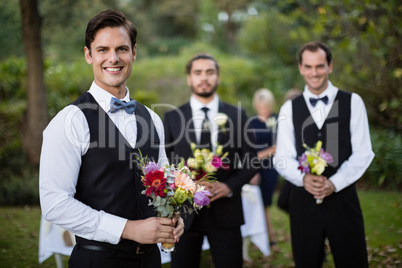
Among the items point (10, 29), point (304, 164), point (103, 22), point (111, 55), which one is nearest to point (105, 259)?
point (111, 55)

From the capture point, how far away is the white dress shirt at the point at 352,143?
3.49 metres

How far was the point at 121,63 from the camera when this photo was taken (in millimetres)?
2355

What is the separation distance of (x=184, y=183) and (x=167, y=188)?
107mm

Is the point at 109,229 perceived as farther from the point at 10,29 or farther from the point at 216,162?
the point at 10,29

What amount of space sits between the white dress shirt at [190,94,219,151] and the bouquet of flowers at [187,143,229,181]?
8.4 inches

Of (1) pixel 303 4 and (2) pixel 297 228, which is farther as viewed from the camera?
(1) pixel 303 4

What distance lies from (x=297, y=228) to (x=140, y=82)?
9.48 meters

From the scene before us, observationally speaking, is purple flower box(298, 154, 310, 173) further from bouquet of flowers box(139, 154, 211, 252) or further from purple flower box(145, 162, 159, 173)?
purple flower box(145, 162, 159, 173)

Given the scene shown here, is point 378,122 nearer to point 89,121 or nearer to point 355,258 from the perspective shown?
point 355,258

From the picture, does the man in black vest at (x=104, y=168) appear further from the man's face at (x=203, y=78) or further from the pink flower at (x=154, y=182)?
the man's face at (x=203, y=78)

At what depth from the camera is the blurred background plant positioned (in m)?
7.18

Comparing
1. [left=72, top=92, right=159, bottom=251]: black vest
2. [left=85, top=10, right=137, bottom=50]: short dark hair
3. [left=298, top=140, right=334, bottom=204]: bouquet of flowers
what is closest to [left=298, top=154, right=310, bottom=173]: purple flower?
[left=298, top=140, right=334, bottom=204]: bouquet of flowers

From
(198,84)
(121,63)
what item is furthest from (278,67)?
(121,63)

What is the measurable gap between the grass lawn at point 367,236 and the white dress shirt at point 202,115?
2333 millimetres
